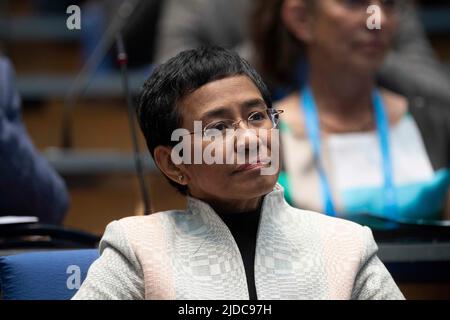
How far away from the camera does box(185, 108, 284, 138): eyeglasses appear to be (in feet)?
3.78

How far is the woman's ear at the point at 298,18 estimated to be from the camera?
81.7 inches

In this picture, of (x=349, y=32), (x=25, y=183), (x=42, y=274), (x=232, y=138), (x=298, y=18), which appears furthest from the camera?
(x=298, y=18)

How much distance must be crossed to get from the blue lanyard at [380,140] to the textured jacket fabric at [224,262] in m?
0.58

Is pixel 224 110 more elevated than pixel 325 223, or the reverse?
pixel 224 110

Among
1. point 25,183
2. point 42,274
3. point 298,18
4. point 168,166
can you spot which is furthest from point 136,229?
point 298,18

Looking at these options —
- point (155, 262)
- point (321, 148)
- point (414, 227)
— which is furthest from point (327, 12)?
point (155, 262)

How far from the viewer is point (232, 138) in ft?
3.77

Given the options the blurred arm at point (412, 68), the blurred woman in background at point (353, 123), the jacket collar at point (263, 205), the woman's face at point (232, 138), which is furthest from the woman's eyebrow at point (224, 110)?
the blurred arm at point (412, 68)

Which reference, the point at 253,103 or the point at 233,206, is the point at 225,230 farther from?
the point at 253,103

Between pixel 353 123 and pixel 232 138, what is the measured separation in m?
0.90

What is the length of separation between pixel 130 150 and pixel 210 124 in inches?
54.2

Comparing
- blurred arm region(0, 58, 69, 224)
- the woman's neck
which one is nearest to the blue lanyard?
blurred arm region(0, 58, 69, 224)

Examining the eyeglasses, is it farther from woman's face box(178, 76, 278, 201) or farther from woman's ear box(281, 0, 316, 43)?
woman's ear box(281, 0, 316, 43)

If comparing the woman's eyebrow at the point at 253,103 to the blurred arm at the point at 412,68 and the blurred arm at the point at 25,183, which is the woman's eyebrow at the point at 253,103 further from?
the blurred arm at the point at 412,68
